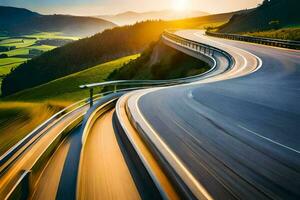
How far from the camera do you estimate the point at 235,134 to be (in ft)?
31.1

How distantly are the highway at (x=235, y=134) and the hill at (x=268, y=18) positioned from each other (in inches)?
2619

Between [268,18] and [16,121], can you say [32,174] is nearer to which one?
[16,121]

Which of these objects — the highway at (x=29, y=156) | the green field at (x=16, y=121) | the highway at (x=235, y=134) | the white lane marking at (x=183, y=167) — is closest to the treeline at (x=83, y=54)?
the highway at (x=235, y=134)

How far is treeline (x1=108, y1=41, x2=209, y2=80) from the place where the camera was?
138 feet

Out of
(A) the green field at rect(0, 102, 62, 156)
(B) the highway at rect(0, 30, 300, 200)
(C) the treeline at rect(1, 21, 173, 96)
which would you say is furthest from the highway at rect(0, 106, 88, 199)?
(C) the treeline at rect(1, 21, 173, 96)

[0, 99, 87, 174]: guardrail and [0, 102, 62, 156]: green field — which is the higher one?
[0, 102, 62, 156]: green field

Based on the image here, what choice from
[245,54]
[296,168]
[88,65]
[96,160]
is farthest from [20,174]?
[88,65]

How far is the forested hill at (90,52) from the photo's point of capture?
158 meters

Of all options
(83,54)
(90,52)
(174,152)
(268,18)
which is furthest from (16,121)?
(90,52)

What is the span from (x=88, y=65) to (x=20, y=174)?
155769 mm

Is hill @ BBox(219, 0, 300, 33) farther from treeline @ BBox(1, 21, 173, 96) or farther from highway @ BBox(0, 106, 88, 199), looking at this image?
highway @ BBox(0, 106, 88, 199)

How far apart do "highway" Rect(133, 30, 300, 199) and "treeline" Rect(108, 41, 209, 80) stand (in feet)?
71.6

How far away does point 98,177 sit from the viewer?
7094 mm

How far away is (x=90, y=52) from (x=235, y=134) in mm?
167831
